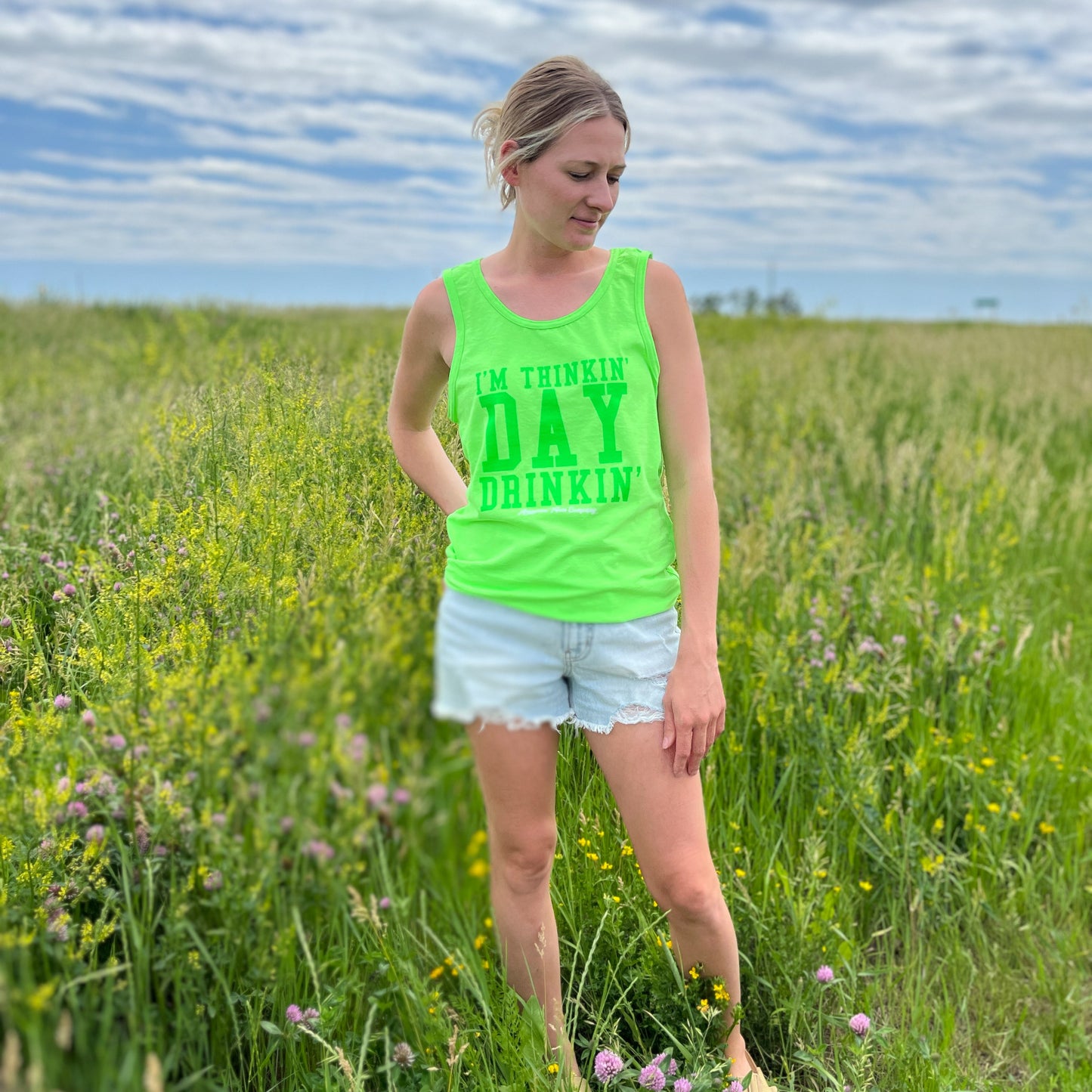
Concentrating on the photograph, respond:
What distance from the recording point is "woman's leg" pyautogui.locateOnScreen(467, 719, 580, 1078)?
1.87 m

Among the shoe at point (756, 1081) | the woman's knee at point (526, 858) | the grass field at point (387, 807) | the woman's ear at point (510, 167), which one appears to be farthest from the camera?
the shoe at point (756, 1081)

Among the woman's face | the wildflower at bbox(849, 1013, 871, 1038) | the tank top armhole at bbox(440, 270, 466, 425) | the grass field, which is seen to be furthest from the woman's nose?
the wildflower at bbox(849, 1013, 871, 1038)

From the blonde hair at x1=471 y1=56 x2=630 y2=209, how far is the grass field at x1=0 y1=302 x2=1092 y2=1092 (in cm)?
86

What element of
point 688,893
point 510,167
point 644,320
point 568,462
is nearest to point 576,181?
point 510,167

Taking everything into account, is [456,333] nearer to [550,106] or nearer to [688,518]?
[550,106]

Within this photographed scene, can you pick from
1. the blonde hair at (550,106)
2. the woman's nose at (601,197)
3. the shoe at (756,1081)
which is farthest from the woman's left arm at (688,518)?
the shoe at (756,1081)

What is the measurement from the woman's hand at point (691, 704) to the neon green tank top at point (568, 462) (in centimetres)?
12

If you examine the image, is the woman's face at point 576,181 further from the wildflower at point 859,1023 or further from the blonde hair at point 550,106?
the wildflower at point 859,1023

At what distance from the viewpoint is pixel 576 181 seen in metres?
1.78

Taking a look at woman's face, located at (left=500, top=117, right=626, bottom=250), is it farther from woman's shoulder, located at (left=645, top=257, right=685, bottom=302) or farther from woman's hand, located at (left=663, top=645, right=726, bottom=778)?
woman's hand, located at (left=663, top=645, right=726, bottom=778)

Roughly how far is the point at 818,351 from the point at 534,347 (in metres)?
10.1

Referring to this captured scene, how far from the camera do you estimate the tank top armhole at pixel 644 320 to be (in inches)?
73.3

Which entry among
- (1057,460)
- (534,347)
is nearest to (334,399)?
(534,347)

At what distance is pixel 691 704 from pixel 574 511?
426mm
